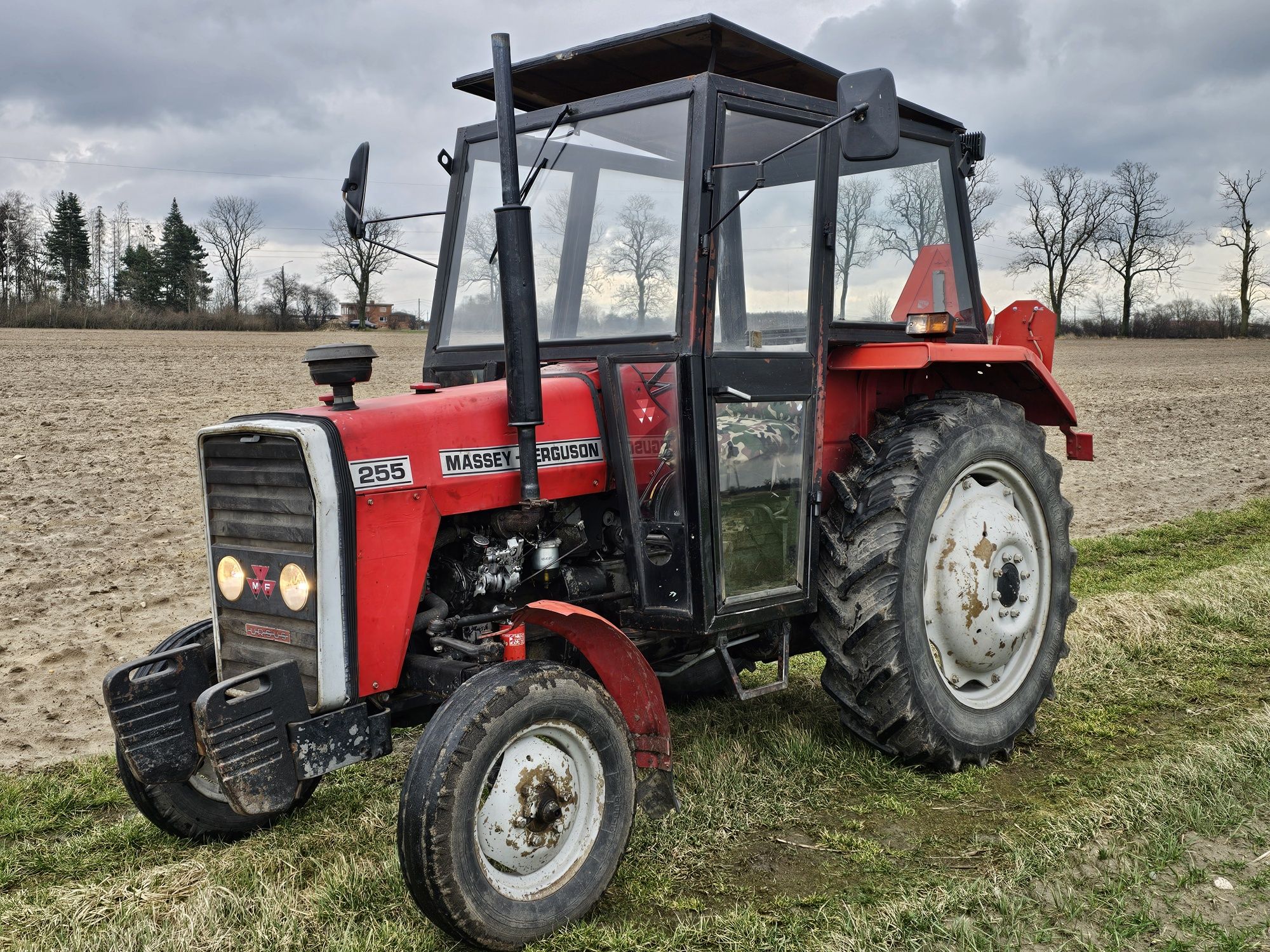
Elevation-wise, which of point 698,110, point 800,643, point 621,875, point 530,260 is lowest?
point 621,875

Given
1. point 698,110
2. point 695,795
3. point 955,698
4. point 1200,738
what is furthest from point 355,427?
point 1200,738

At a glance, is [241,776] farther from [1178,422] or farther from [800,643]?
[1178,422]

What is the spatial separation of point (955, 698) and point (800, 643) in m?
0.64

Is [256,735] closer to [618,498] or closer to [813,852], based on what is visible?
[618,498]

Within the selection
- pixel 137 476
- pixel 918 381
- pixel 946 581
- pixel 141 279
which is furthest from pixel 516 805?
pixel 141 279

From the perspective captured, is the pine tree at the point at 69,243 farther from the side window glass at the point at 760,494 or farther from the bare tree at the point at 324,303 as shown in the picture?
the side window glass at the point at 760,494

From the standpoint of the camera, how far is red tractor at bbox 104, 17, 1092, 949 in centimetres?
315

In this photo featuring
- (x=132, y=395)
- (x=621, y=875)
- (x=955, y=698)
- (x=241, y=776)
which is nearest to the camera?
(x=241, y=776)

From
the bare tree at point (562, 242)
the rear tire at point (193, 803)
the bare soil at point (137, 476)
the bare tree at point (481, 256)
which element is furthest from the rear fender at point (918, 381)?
the bare soil at point (137, 476)

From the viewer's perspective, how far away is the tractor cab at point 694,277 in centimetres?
365

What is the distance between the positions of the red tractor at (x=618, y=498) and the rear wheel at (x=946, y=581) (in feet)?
0.05

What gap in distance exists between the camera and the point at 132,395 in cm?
1555

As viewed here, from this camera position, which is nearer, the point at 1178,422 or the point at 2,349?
the point at 1178,422

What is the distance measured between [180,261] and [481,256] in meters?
65.3
